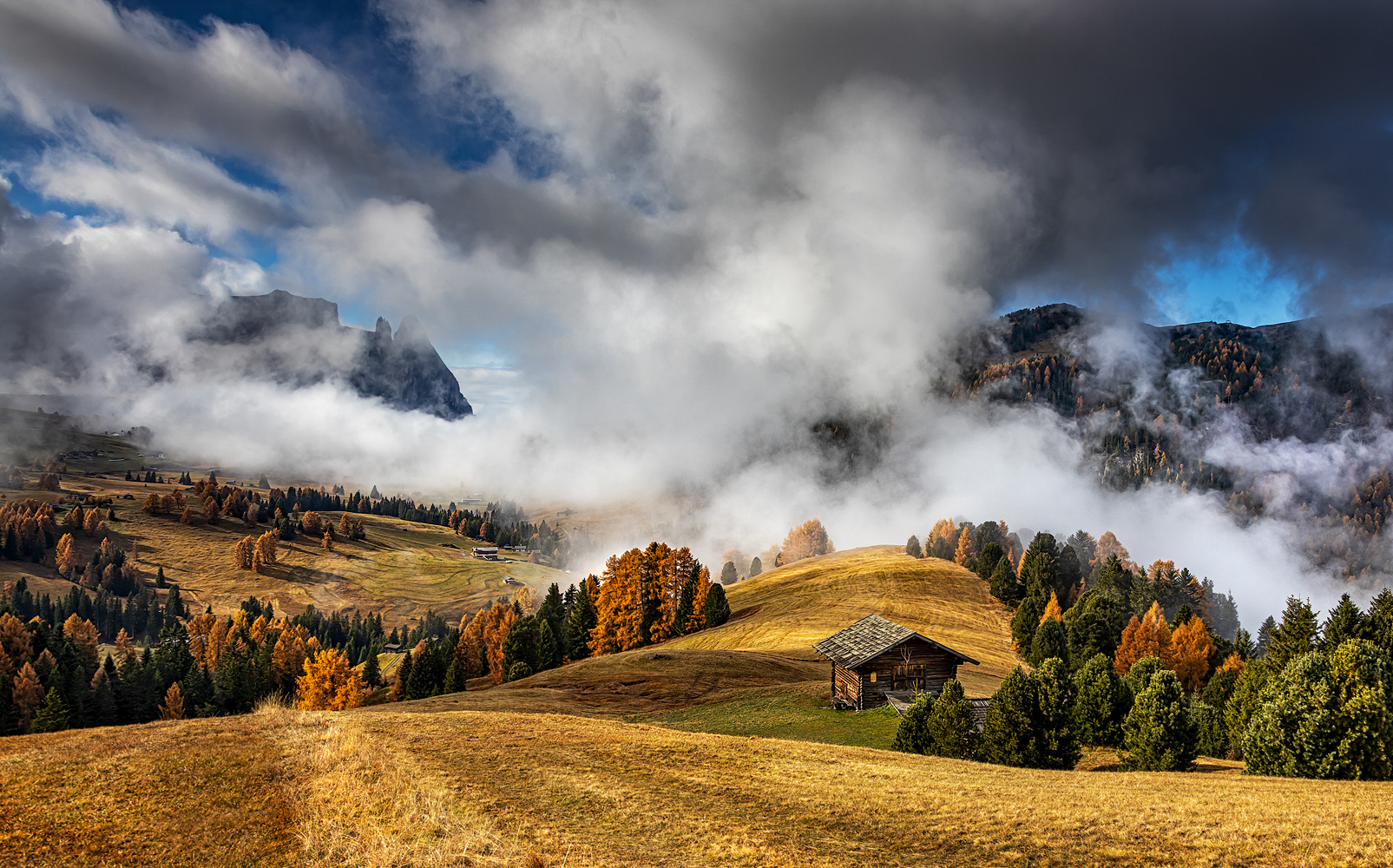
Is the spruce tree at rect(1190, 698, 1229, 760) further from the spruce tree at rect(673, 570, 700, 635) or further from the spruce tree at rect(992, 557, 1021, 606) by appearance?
the spruce tree at rect(992, 557, 1021, 606)

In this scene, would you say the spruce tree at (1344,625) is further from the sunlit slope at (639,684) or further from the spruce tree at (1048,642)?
the sunlit slope at (639,684)

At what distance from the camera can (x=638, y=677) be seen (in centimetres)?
6303

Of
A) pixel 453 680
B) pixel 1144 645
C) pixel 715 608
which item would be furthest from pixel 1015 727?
pixel 715 608

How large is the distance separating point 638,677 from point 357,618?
548ft

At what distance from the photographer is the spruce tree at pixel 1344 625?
4509 cm

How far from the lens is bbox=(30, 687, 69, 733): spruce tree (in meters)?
71.2

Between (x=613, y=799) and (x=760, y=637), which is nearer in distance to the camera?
(x=613, y=799)

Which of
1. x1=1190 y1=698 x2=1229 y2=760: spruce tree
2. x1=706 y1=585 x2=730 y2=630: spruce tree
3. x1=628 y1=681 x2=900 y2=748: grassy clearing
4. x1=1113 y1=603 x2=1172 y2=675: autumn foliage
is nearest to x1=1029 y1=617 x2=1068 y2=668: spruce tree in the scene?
x1=1113 y1=603 x2=1172 y2=675: autumn foliage

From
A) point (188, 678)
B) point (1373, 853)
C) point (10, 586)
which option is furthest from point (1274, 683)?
point (10, 586)

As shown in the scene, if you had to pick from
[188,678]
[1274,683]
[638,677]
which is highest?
[1274,683]

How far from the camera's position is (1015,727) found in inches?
1416

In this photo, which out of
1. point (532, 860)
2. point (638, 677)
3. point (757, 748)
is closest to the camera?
point (532, 860)

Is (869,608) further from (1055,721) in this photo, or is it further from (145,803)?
(145,803)

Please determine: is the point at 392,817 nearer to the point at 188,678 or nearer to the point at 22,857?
the point at 22,857
